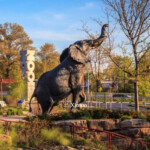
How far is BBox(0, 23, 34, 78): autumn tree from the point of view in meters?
41.1

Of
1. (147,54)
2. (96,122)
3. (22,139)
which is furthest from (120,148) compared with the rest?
(147,54)

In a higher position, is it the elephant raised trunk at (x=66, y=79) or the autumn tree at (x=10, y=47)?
the autumn tree at (x=10, y=47)

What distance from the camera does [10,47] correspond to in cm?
4278

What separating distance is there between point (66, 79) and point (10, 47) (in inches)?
1369

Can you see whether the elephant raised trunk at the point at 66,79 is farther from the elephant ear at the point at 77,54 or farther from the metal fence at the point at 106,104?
the metal fence at the point at 106,104

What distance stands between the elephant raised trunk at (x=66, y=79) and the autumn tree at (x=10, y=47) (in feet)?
104

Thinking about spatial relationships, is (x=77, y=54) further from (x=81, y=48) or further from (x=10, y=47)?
(x=10, y=47)

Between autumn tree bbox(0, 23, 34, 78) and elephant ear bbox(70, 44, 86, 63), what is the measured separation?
31936mm

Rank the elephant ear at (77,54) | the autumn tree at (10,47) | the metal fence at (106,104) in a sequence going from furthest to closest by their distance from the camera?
the autumn tree at (10,47), the metal fence at (106,104), the elephant ear at (77,54)

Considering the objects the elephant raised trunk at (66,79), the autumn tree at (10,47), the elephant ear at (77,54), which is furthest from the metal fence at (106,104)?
the autumn tree at (10,47)

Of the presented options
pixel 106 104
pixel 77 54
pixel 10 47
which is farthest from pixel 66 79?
pixel 10 47

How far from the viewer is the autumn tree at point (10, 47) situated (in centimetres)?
4112

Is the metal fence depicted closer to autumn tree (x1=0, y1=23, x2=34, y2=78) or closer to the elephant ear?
the elephant ear

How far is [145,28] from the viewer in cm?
1262
